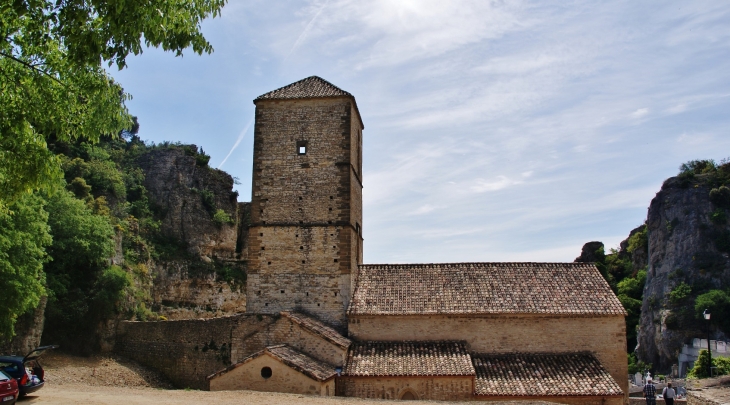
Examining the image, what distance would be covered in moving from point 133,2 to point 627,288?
7524 cm

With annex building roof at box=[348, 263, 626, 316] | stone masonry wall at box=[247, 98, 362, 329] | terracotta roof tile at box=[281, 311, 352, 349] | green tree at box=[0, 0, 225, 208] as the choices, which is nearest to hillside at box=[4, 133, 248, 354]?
stone masonry wall at box=[247, 98, 362, 329]

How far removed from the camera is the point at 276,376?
59.5ft

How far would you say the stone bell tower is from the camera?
22609mm

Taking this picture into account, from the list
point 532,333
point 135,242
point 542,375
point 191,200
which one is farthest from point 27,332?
point 191,200

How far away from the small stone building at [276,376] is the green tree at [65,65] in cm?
995

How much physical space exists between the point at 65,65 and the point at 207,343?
15.3 meters

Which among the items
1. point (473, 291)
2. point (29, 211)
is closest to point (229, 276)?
point (29, 211)

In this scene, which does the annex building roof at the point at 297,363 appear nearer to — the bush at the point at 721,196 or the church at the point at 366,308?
the church at the point at 366,308

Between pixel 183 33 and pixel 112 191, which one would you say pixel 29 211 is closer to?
pixel 183 33

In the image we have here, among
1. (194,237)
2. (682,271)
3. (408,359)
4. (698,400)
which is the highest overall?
(194,237)

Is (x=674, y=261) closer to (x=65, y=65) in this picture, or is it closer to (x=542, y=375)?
(x=542, y=375)

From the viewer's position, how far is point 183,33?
29.7ft

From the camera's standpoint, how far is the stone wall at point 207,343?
20359 mm

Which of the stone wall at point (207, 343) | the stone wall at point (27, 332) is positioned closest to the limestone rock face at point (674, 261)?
the stone wall at point (207, 343)
